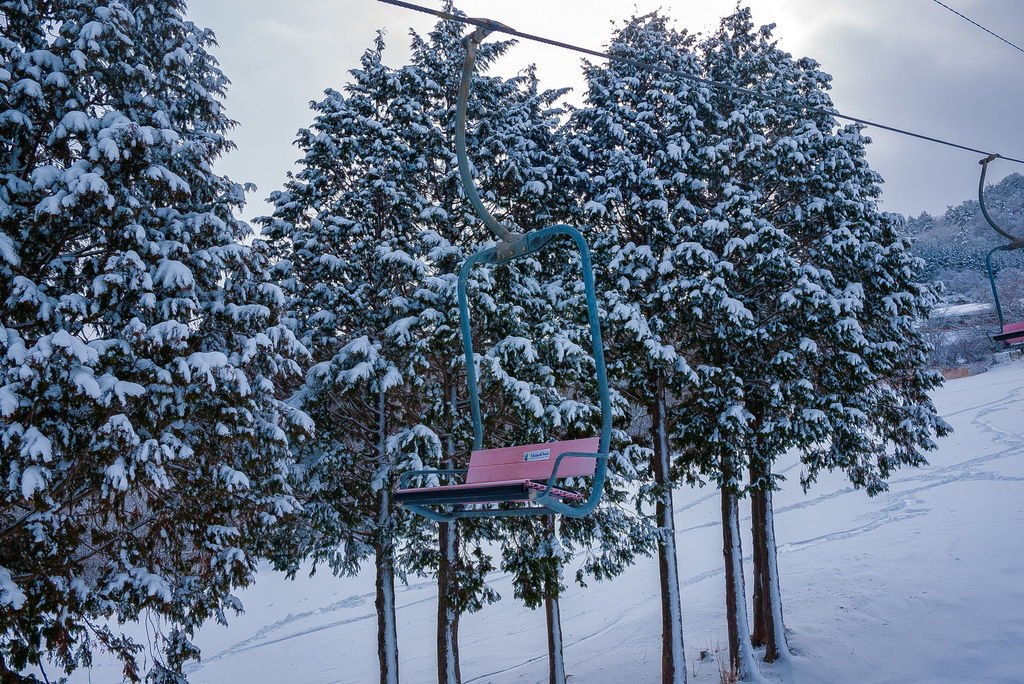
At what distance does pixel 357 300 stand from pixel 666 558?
741 centimetres

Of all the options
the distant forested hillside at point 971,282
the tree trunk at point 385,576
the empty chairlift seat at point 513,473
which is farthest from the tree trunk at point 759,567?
the distant forested hillside at point 971,282

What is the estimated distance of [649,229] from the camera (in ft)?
45.9

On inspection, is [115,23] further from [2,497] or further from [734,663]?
[734,663]

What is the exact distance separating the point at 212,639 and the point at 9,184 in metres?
24.8

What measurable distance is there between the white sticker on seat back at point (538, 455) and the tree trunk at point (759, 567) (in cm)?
1052

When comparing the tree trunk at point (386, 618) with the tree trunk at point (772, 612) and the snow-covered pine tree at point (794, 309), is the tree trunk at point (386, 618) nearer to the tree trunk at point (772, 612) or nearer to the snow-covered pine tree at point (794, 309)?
the snow-covered pine tree at point (794, 309)

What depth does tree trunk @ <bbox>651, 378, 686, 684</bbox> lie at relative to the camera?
43.6 feet

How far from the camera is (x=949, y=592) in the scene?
17.2m

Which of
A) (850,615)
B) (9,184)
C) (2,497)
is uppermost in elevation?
(9,184)

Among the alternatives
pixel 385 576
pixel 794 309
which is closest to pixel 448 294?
pixel 385 576

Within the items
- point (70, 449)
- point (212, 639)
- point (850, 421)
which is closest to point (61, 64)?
point (70, 449)

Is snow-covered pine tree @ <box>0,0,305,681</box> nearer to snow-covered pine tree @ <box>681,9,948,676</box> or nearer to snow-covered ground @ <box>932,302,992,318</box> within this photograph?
snow-covered pine tree @ <box>681,9,948,676</box>

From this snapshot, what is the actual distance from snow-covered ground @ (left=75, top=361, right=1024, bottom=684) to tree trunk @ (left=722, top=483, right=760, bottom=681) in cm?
88

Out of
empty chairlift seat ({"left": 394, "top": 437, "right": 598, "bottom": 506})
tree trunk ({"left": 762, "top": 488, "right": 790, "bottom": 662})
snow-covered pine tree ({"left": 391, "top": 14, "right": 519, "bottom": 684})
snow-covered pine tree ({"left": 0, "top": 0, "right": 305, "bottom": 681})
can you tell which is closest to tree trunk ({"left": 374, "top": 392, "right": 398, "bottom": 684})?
snow-covered pine tree ({"left": 391, "top": 14, "right": 519, "bottom": 684})
